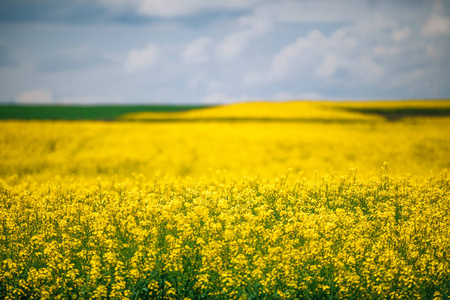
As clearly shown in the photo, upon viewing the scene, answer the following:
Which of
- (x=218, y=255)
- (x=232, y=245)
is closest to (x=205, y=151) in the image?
(x=232, y=245)

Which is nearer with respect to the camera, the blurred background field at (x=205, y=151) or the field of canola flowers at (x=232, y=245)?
the field of canola flowers at (x=232, y=245)

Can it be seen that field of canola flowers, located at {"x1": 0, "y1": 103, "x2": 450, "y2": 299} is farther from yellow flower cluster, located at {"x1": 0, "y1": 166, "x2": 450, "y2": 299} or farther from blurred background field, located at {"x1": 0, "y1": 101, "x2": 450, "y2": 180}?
blurred background field, located at {"x1": 0, "y1": 101, "x2": 450, "y2": 180}

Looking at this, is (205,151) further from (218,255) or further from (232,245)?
(218,255)

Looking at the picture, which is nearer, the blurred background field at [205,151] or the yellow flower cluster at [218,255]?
the yellow flower cluster at [218,255]

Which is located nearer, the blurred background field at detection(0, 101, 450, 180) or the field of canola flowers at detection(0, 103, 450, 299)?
the field of canola flowers at detection(0, 103, 450, 299)

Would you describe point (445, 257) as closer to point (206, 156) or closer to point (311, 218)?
point (311, 218)

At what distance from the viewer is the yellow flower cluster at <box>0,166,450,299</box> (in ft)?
21.9

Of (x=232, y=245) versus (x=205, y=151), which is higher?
(x=205, y=151)

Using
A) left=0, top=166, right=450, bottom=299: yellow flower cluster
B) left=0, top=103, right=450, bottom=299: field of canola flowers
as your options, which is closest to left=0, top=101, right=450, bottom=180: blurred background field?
left=0, top=103, right=450, bottom=299: field of canola flowers

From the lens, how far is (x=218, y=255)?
707 cm

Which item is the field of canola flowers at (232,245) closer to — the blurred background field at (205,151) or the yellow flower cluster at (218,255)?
the yellow flower cluster at (218,255)

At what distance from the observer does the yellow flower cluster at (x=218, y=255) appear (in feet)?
21.9

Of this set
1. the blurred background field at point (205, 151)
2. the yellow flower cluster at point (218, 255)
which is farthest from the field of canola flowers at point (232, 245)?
the blurred background field at point (205, 151)

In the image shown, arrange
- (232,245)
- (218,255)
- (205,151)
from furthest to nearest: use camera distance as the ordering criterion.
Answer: (205,151) → (232,245) → (218,255)
